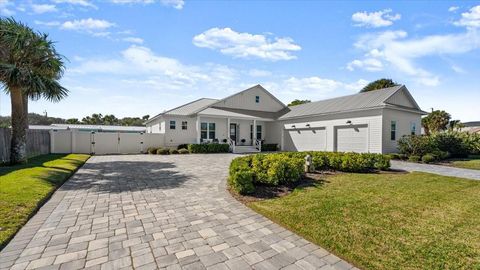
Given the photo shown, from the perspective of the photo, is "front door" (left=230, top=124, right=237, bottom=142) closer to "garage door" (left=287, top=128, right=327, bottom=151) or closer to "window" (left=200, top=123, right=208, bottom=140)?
"window" (left=200, top=123, right=208, bottom=140)

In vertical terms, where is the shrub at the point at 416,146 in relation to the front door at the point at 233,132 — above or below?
below

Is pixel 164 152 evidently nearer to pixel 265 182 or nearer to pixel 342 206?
pixel 265 182

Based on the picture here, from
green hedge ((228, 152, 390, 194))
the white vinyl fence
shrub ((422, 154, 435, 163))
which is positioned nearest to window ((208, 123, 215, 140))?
the white vinyl fence

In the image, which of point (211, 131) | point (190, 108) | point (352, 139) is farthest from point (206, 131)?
point (352, 139)

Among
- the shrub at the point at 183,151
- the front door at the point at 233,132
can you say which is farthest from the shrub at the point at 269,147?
the shrub at the point at 183,151

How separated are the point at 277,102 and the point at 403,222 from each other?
2162 centimetres

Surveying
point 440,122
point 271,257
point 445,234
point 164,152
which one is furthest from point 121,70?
point 440,122

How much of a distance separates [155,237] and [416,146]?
50.3 ft

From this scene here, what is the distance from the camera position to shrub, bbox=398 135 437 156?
13484mm

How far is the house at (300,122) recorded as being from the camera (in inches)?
618

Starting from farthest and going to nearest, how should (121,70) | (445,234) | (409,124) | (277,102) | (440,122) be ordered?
(440,122)
(277,102)
(409,124)
(121,70)
(445,234)

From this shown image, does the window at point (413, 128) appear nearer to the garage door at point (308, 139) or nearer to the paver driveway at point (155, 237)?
the garage door at point (308, 139)

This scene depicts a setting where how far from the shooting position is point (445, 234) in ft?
12.8

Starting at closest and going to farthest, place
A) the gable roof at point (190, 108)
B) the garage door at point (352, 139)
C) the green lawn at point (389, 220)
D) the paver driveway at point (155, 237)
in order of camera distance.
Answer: the paver driveway at point (155, 237) → the green lawn at point (389, 220) → the garage door at point (352, 139) → the gable roof at point (190, 108)
